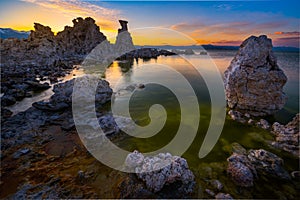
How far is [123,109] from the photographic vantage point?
49.8ft

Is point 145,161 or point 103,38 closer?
point 145,161

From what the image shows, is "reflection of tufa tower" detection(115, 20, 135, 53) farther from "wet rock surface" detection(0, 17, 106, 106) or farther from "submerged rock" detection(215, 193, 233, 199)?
"submerged rock" detection(215, 193, 233, 199)

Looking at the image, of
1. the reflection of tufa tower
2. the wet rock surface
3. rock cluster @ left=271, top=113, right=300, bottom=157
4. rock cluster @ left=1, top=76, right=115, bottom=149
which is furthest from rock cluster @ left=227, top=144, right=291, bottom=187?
the reflection of tufa tower

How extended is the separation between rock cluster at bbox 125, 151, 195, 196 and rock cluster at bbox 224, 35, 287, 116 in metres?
9.35

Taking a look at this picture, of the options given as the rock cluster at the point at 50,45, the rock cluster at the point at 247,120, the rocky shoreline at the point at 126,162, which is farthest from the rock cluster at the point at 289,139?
the rock cluster at the point at 50,45

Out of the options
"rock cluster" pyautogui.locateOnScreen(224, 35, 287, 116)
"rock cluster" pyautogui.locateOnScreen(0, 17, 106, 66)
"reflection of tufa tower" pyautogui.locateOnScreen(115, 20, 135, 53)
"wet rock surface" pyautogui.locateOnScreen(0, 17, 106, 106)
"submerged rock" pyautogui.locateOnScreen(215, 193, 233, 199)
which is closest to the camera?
"submerged rock" pyautogui.locateOnScreen(215, 193, 233, 199)

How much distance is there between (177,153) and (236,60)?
32.8 ft

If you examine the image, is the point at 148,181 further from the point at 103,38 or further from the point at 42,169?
the point at 103,38

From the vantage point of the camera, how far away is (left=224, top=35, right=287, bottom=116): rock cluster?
13.0 metres

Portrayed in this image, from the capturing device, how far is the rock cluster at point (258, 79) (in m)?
13.0

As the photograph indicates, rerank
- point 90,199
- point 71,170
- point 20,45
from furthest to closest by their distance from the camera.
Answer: point 20,45
point 71,170
point 90,199

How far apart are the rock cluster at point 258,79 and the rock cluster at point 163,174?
9354mm

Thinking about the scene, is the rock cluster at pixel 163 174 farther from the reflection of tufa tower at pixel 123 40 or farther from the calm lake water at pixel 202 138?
the reflection of tufa tower at pixel 123 40

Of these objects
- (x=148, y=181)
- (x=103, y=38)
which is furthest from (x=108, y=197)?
(x=103, y=38)
